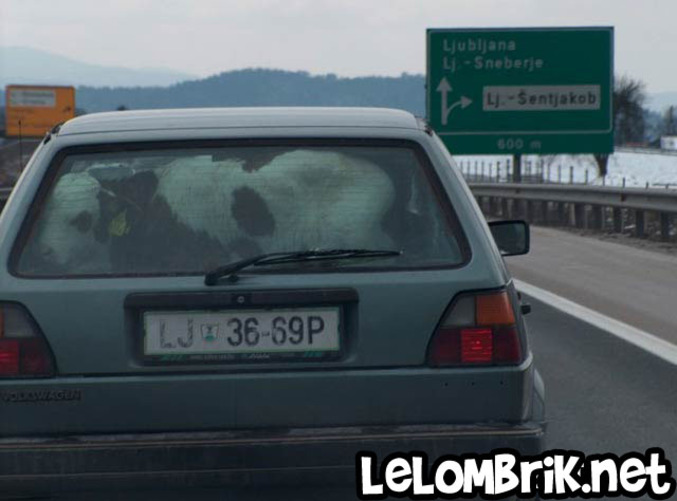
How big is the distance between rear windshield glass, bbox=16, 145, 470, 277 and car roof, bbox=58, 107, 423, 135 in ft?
0.53

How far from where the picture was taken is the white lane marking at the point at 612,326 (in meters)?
9.95

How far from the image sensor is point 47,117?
82688mm

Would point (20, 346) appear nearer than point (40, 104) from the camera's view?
Yes

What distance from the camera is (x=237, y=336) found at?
14.8 feet

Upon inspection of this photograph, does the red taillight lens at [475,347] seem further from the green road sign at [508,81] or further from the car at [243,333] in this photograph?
the green road sign at [508,81]

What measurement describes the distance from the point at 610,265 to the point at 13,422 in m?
13.0

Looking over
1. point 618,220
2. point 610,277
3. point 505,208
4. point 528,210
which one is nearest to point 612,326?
point 610,277

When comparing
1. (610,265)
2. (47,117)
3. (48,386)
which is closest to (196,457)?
(48,386)

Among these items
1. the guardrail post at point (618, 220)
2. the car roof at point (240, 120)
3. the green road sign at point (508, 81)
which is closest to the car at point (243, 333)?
the car roof at point (240, 120)

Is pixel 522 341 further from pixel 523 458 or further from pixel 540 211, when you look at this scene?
pixel 540 211

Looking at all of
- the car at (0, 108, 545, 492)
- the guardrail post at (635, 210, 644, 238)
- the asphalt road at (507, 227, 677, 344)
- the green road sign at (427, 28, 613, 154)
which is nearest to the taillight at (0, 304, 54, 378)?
the car at (0, 108, 545, 492)

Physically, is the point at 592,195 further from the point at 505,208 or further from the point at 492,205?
the point at 492,205

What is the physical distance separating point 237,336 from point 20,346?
0.65 meters

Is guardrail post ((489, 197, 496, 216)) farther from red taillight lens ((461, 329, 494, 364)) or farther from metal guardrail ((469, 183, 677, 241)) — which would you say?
red taillight lens ((461, 329, 494, 364))
